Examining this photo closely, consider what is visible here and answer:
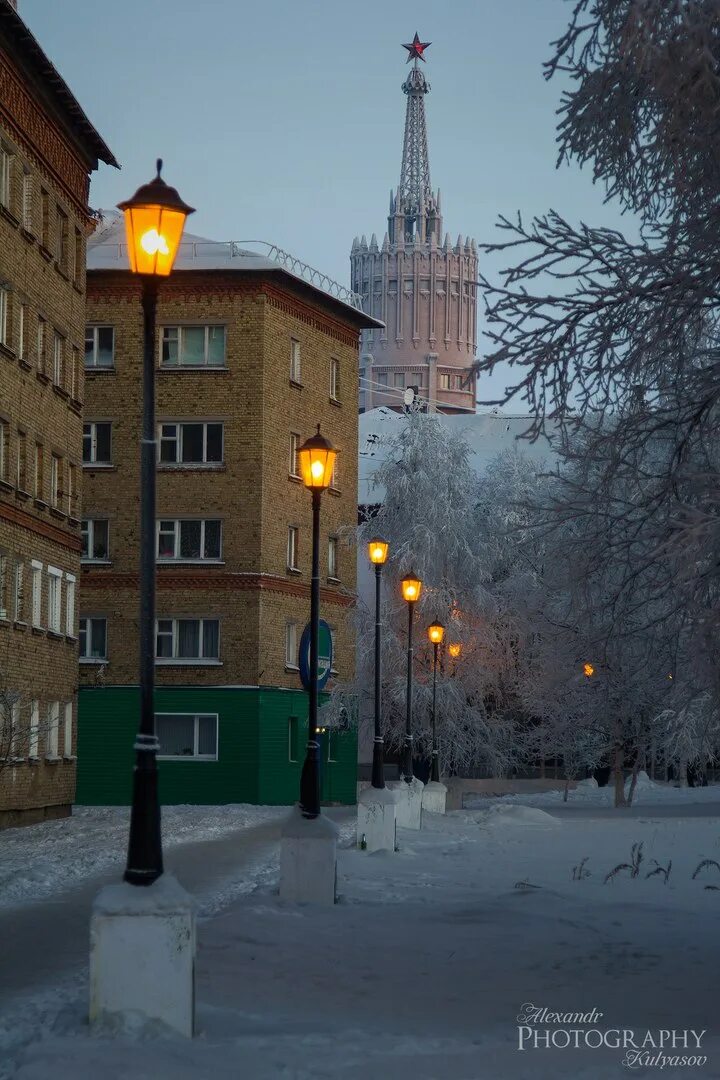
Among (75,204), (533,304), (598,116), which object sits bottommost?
(533,304)

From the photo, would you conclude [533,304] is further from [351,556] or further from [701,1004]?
[351,556]

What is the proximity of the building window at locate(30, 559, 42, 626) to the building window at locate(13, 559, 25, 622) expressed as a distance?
0.76 metres

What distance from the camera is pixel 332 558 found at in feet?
182

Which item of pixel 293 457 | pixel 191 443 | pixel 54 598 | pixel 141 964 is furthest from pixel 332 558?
pixel 141 964

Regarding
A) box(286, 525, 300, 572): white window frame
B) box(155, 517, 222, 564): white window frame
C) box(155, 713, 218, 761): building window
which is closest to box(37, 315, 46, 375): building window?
box(155, 517, 222, 564): white window frame

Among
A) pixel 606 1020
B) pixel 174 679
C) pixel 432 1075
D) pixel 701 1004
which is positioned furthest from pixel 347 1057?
pixel 174 679

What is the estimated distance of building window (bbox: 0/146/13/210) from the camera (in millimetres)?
32750

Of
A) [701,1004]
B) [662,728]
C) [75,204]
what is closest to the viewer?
[701,1004]

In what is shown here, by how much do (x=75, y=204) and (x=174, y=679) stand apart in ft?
52.4

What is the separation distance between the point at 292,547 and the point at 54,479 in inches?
640

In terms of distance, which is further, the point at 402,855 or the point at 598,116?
the point at 402,855

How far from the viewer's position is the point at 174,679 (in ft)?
166

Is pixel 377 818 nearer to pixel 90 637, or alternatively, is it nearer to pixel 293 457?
pixel 90 637

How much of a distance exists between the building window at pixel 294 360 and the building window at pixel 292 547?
4.64 m
